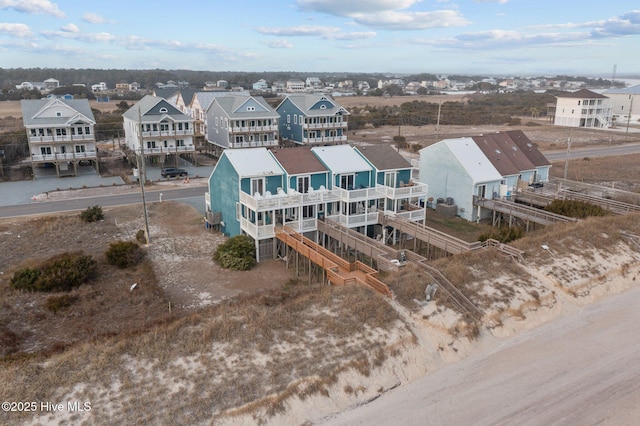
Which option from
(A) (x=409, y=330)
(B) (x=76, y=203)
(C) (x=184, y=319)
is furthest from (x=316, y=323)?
(B) (x=76, y=203)

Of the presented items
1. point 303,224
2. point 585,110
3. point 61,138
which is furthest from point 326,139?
point 585,110

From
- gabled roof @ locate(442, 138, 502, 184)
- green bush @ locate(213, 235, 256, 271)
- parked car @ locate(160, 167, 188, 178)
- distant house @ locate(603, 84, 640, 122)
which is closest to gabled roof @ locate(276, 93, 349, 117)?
parked car @ locate(160, 167, 188, 178)

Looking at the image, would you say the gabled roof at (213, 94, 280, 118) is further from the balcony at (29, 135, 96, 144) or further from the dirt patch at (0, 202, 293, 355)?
the dirt patch at (0, 202, 293, 355)

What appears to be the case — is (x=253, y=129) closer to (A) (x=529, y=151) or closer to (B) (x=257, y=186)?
(B) (x=257, y=186)

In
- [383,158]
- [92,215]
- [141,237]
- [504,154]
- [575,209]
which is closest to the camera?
[141,237]

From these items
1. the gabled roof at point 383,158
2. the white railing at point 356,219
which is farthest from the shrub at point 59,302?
the gabled roof at point 383,158

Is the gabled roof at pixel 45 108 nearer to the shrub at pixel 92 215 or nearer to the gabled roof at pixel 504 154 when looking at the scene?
the shrub at pixel 92 215
